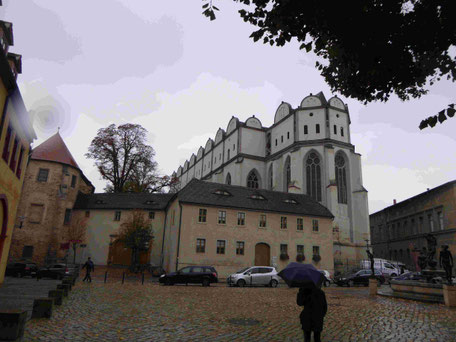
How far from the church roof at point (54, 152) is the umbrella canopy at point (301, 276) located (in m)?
37.3

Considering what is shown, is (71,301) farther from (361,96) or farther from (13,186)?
(361,96)

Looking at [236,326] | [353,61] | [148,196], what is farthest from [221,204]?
[353,61]

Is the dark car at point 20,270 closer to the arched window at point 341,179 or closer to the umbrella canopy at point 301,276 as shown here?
the umbrella canopy at point 301,276

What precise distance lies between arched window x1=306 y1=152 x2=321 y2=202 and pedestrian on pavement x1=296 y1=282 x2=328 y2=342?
42742 mm

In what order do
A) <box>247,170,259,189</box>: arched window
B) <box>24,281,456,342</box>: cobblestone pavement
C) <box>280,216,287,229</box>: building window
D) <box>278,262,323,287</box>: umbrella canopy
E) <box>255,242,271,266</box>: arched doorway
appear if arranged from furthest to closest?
1. <box>247,170,259,189</box>: arched window
2. <box>280,216,287,229</box>: building window
3. <box>255,242,271,266</box>: arched doorway
4. <box>24,281,456,342</box>: cobblestone pavement
5. <box>278,262,323,287</box>: umbrella canopy

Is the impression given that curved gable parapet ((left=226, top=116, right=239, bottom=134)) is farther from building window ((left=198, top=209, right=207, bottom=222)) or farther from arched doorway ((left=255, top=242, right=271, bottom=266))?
building window ((left=198, top=209, right=207, bottom=222))

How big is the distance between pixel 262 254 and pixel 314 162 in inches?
805

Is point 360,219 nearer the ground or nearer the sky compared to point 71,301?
nearer the sky

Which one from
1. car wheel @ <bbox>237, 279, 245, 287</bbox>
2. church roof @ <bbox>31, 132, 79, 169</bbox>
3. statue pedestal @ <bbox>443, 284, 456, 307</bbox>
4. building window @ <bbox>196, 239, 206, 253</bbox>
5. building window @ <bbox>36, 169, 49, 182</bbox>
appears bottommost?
car wheel @ <bbox>237, 279, 245, 287</bbox>

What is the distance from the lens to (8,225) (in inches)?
731

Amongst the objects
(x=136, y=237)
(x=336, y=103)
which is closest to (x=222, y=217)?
(x=136, y=237)

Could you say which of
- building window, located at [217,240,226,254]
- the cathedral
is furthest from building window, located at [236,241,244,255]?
the cathedral

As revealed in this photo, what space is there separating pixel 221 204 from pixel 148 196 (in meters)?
12.0

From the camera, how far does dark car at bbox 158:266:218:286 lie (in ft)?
77.8
